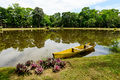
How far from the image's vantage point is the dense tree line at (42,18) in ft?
221

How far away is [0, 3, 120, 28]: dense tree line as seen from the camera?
6725cm

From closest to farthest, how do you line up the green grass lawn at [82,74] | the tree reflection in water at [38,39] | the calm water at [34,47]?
the green grass lawn at [82,74] → the calm water at [34,47] → the tree reflection in water at [38,39]

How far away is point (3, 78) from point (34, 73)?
6.50ft

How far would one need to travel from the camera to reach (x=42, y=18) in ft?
246

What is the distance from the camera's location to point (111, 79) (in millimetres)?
5344

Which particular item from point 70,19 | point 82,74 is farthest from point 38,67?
point 70,19

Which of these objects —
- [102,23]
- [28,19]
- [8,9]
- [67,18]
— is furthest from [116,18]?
[8,9]

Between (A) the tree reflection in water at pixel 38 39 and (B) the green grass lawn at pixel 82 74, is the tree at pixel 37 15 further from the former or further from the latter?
(B) the green grass lawn at pixel 82 74

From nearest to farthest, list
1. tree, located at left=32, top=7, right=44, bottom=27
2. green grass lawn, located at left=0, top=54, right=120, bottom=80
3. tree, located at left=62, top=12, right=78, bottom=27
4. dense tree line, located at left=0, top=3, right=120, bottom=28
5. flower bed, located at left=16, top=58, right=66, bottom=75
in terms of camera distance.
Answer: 1. green grass lawn, located at left=0, top=54, right=120, bottom=80
2. flower bed, located at left=16, top=58, right=66, bottom=75
3. dense tree line, located at left=0, top=3, right=120, bottom=28
4. tree, located at left=32, top=7, right=44, bottom=27
5. tree, located at left=62, top=12, right=78, bottom=27

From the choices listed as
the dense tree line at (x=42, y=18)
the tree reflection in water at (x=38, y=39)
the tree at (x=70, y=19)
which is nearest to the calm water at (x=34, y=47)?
the tree reflection in water at (x=38, y=39)

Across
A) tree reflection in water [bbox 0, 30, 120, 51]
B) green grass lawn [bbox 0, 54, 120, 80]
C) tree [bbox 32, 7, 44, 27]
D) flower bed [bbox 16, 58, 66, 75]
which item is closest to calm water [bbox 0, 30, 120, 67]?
tree reflection in water [bbox 0, 30, 120, 51]

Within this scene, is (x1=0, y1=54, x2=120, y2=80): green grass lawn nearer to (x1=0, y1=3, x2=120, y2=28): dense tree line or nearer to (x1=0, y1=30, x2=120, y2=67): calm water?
(x1=0, y1=30, x2=120, y2=67): calm water

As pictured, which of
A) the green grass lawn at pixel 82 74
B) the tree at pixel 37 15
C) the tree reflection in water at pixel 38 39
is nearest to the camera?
the green grass lawn at pixel 82 74

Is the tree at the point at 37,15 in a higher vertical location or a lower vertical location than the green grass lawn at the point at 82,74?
higher
